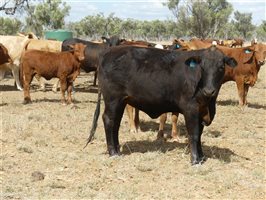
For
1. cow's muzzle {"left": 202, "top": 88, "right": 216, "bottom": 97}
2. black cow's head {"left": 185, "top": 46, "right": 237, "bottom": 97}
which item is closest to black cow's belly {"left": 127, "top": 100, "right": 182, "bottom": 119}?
black cow's head {"left": 185, "top": 46, "right": 237, "bottom": 97}

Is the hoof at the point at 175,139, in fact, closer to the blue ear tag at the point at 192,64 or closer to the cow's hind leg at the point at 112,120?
the cow's hind leg at the point at 112,120

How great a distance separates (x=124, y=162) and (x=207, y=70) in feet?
5.85

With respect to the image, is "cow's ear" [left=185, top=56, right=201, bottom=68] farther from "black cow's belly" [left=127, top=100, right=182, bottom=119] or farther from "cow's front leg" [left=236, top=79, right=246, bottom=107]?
"cow's front leg" [left=236, top=79, right=246, bottom=107]

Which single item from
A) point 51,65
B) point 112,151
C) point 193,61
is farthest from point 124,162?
point 51,65

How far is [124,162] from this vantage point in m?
6.45

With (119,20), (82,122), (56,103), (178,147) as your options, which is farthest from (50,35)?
(119,20)

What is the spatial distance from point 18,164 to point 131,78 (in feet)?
6.70

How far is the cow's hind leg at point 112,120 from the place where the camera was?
Answer: 21.6 ft

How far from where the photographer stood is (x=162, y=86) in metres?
6.37

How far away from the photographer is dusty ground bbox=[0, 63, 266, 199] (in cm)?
536

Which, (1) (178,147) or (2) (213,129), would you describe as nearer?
(1) (178,147)

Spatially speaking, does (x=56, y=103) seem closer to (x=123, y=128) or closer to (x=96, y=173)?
(x=123, y=128)

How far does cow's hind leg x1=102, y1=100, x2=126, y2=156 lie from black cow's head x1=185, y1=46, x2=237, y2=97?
115 cm

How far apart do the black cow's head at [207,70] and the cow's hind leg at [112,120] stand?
115cm
